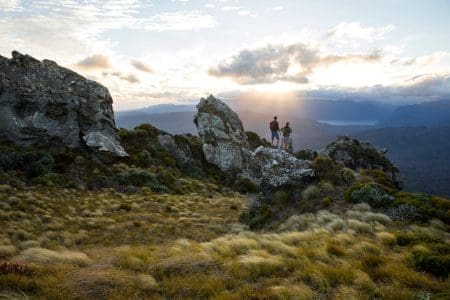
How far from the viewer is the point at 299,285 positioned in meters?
9.79

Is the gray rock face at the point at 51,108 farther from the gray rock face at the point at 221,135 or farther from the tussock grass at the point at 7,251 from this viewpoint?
the tussock grass at the point at 7,251

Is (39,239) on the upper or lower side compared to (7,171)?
lower

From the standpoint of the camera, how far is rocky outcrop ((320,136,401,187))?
55.2m

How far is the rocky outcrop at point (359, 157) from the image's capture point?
5525cm

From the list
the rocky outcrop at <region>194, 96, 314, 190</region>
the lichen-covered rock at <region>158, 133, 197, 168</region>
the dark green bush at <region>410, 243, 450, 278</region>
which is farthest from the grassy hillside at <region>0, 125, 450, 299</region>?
the rocky outcrop at <region>194, 96, 314, 190</region>

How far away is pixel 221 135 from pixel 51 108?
19.8m

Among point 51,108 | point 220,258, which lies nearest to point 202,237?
point 220,258

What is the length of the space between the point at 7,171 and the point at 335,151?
4371 centimetres

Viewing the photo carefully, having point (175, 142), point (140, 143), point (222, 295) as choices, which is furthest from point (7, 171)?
point (222, 295)

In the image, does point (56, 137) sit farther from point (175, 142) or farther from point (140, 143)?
point (175, 142)

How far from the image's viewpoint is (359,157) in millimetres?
56219

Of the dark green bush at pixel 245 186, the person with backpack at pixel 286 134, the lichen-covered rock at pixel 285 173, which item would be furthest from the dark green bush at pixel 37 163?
the person with backpack at pixel 286 134

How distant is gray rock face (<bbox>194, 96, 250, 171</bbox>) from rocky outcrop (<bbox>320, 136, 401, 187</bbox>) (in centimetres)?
1567

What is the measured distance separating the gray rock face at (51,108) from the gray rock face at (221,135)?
11.8 m
